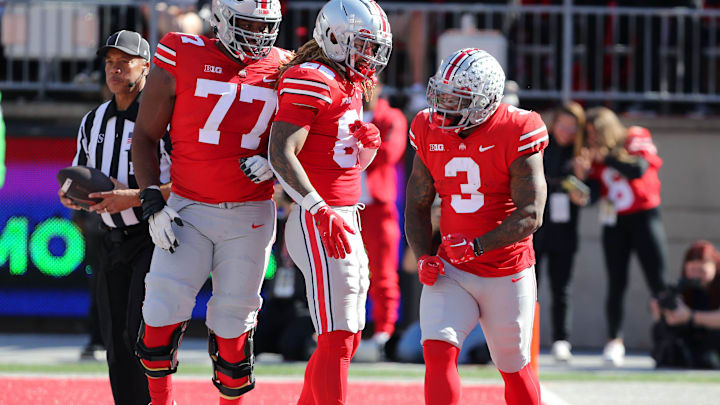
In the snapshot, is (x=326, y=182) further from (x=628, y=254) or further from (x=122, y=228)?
(x=628, y=254)

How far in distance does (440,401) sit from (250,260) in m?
1.11

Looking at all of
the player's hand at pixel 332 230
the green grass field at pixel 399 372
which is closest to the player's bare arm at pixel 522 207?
the player's hand at pixel 332 230

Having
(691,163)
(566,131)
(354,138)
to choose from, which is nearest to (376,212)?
(566,131)

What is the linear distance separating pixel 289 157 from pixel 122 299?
128cm

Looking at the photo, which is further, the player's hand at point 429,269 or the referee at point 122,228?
the referee at point 122,228

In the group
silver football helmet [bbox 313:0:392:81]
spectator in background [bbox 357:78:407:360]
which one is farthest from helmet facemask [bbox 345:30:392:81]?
spectator in background [bbox 357:78:407:360]

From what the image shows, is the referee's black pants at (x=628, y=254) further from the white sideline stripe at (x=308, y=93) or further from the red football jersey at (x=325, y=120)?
the white sideline stripe at (x=308, y=93)

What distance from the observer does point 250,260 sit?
5.36m

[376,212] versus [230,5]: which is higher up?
[230,5]

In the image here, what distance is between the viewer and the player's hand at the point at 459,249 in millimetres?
5020

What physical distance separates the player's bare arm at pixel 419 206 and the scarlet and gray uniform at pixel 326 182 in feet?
0.84

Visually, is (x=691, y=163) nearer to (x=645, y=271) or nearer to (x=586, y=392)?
(x=645, y=271)

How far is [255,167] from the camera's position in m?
5.19

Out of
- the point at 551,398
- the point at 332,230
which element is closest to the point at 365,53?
the point at 332,230
